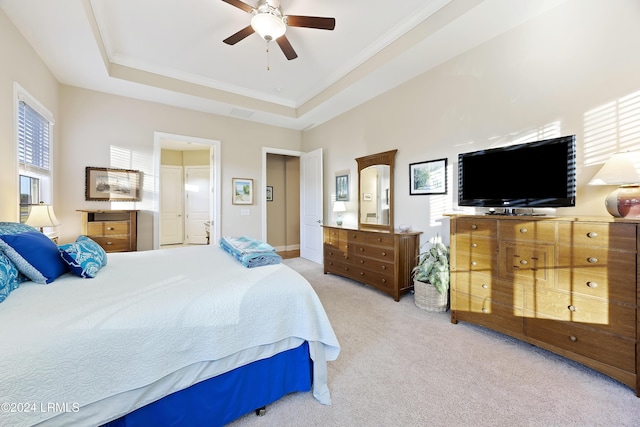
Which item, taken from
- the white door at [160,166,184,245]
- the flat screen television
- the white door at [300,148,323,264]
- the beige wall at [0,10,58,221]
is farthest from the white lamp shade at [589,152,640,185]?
the white door at [160,166,184,245]

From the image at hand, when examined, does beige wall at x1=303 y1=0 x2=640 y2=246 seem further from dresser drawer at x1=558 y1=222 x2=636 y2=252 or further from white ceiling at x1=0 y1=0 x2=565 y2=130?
dresser drawer at x1=558 y1=222 x2=636 y2=252

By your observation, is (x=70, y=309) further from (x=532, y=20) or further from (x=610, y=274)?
(x=532, y=20)

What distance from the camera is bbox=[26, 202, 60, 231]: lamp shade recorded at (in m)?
2.46

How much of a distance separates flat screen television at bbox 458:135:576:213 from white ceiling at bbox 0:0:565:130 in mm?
1268

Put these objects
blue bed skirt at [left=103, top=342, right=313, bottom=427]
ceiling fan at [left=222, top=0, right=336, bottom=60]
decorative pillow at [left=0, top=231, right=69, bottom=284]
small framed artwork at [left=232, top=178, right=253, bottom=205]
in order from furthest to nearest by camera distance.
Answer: small framed artwork at [left=232, top=178, right=253, bottom=205]
ceiling fan at [left=222, top=0, right=336, bottom=60]
decorative pillow at [left=0, top=231, right=69, bottom=284]
blue bed skirt at [left=103, top=342, right=313, bottom=427]

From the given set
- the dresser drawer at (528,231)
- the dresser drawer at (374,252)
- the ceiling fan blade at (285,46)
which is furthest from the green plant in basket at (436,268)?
the ceiling fan blade at (285,46)

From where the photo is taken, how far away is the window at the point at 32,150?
104 inches

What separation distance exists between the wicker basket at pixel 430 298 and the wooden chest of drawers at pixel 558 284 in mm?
293

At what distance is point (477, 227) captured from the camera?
2.48 metres

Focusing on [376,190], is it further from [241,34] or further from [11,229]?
[11,229]

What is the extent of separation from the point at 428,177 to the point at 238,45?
2.95m

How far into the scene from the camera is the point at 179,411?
1240 millimetres

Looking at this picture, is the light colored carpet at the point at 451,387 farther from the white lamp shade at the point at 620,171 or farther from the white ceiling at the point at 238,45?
the white ceiling at the point at 238,45

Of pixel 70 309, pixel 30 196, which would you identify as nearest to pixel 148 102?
pixel 30 196
